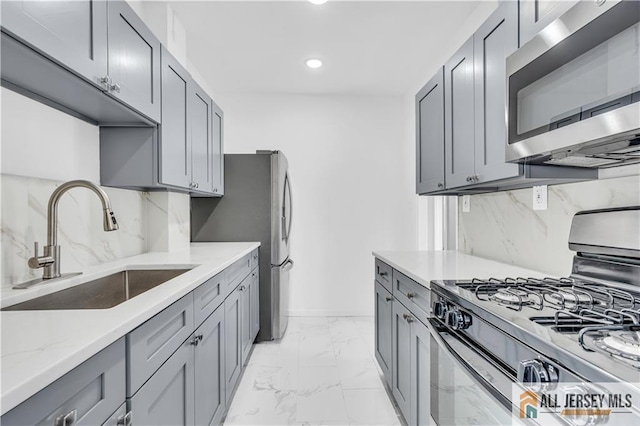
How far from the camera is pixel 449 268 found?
5.83 feet

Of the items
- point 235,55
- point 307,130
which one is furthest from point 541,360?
point 307,130

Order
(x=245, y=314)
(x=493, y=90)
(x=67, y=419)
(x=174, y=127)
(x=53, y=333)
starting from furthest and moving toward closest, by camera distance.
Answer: (x=245, y=314), (x=174, y=127), (x=493, y=90), (x=53, y=333), (x=67, y=419)

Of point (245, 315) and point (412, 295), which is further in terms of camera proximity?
point (245, 315)

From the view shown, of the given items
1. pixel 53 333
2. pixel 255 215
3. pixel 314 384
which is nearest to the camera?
pixel 53 333

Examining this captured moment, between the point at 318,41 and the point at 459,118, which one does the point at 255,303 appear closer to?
the point at 459,118

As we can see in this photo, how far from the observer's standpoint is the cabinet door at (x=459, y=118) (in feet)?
5.72

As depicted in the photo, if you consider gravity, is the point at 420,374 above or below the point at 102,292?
below

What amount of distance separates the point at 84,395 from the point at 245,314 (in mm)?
1835

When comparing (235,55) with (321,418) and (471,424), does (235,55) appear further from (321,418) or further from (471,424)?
(471,424)

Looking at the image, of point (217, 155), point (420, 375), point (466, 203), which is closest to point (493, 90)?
point (466, 203)

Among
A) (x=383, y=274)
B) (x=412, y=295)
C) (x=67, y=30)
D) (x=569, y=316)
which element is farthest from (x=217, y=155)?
(x=569, y=316)

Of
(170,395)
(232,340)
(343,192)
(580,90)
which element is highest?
(580,90)

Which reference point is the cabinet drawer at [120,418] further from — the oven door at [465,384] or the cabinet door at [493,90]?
the cabinet door at [493,90]

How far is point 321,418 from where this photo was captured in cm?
200
